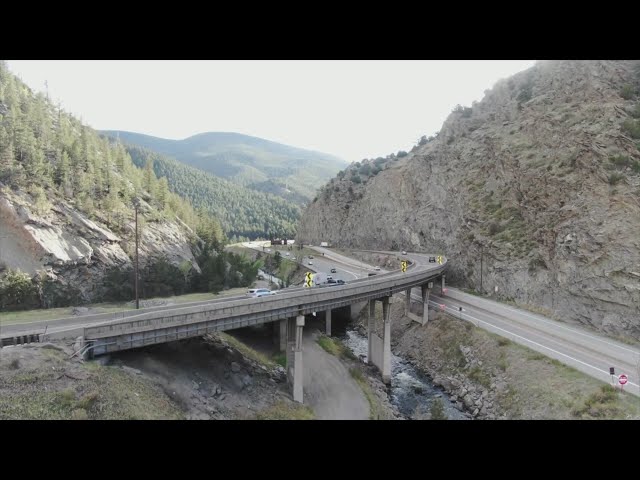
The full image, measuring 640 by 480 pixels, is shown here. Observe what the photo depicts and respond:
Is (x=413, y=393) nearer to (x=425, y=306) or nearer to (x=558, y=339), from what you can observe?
(x=558, y=339)

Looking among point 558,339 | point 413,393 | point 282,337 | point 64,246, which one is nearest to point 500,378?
point 558,339

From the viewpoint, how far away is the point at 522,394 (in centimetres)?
3200

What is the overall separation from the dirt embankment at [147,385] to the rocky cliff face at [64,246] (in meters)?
22.1

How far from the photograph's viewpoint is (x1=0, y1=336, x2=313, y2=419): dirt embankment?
1811 centimetres

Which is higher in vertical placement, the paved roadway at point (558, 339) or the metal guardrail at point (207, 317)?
the metal guardrail at point (207, 317)

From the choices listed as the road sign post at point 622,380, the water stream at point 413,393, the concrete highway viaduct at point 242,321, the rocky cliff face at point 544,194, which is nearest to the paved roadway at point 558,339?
the road sign post at point 622,380

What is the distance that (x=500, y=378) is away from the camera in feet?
116

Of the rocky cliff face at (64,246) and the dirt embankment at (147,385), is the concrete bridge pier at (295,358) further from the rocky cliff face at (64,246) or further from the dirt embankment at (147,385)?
the rocky cliff face at (64,246)

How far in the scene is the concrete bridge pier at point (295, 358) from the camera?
30.3 meters

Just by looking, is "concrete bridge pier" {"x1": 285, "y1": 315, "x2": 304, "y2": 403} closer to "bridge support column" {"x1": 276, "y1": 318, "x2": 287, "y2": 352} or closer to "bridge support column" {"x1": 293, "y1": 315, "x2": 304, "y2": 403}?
"bridge support column" {"x1": 293, "y1": 315, "x2": 304, "y2": 403}

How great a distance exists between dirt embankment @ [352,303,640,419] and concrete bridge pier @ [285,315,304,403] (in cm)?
1571

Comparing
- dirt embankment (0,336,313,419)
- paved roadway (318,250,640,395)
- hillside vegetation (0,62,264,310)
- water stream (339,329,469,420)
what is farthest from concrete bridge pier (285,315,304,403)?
hillside vegetation (0,62,264,310)

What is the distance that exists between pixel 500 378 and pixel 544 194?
100 ft
